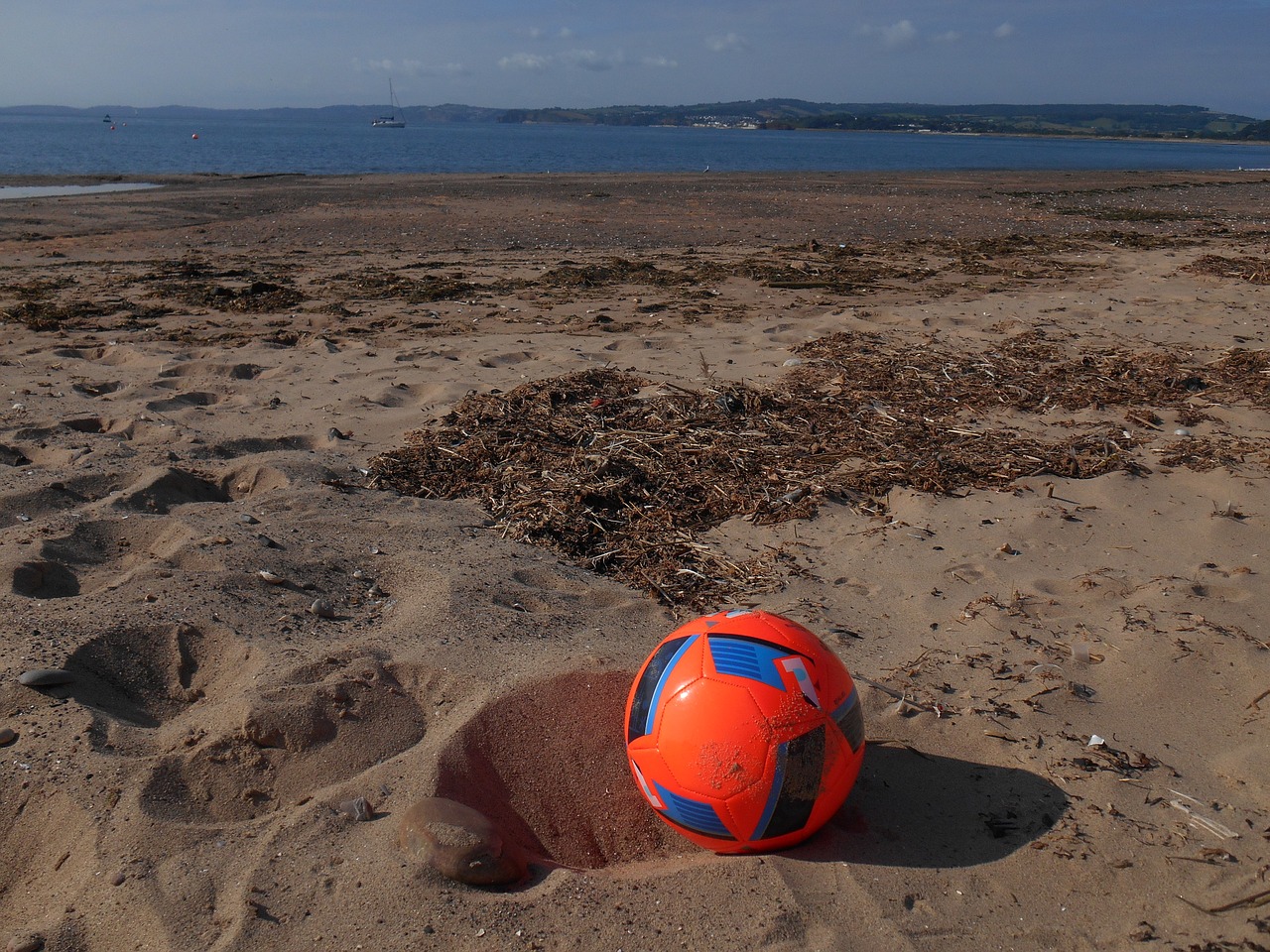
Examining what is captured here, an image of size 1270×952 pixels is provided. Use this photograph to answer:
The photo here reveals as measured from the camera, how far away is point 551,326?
8500 millimetres

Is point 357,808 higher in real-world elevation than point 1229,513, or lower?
lower

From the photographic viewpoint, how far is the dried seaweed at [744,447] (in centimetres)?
459

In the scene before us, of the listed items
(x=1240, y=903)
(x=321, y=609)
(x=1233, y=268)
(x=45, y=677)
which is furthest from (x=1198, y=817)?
(x=1233, y=268)

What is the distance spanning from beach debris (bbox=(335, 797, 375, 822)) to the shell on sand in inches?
5.1

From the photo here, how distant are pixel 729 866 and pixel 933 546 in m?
2.32

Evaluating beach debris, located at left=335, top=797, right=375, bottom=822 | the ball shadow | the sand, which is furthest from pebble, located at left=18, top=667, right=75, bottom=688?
the ball shadow

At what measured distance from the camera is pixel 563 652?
3.56 meters

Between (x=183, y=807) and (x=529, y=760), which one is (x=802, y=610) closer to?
(x=529, y=760)

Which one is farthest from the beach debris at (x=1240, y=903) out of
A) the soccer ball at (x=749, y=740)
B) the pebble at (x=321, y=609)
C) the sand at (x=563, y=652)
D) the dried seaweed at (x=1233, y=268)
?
the dried seaweed at (x=1233, y=268)

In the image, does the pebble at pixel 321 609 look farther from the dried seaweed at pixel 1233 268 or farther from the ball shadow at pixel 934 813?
the dried seaweed at pixel 1233 268

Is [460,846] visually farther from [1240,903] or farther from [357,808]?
[1240,903]

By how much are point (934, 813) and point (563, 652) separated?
1.45m

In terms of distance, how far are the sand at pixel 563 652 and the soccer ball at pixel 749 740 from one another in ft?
0.50

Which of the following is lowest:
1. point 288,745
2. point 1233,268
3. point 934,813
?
point 934,813
